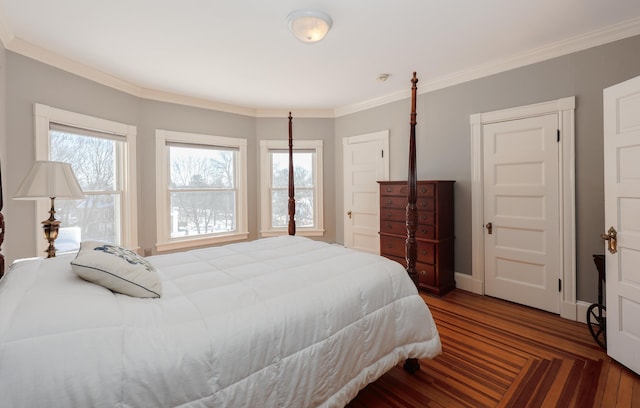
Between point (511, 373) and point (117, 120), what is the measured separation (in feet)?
14.7

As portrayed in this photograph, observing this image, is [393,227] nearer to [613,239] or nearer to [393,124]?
[393,124]

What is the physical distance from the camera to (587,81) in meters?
2.60

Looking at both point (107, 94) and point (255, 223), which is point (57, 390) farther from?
point (255, 223)

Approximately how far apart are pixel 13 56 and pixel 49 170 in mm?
1282

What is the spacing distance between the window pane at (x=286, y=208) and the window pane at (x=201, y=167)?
29.5 inches

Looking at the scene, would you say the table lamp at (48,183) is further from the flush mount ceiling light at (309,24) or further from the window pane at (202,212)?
the flush mount ceiling light at (309,24)

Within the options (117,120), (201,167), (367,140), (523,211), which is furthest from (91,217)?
(523,211)

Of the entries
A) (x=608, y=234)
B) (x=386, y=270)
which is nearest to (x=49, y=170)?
(x=386, y=270)

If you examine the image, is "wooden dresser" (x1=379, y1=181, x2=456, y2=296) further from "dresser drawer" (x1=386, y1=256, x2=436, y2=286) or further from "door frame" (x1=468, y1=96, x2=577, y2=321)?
"door frame" (x1=468, y1=96, x2=577, y2=321)

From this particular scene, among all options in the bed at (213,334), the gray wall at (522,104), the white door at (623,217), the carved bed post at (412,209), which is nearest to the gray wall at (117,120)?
the bed at (213,334)

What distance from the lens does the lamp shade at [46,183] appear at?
2.03 meters

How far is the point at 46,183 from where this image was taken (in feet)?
6.77

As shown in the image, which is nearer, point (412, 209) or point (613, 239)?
point (613, 239)

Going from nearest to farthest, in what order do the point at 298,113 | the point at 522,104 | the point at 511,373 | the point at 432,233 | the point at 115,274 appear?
the point at 115,274, the point at 511,373, the point at 522,104, the point at 432,233, the point at 298,113
